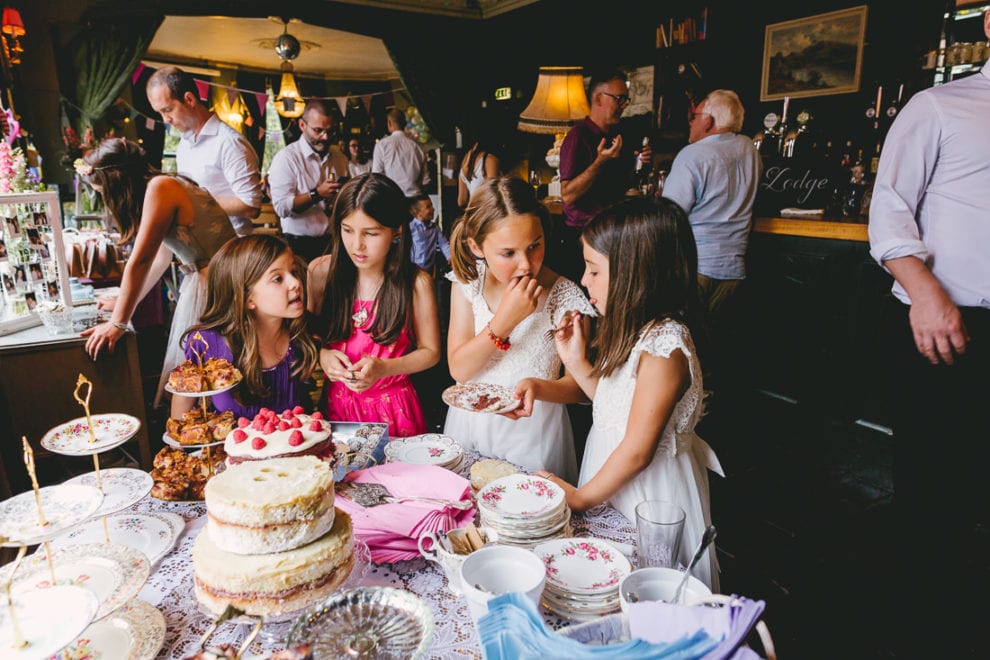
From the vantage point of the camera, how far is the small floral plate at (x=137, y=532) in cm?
129

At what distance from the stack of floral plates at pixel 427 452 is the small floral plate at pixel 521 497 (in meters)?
0.28

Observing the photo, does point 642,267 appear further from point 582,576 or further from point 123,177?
point 123,177

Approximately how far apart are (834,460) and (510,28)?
23.0 ft

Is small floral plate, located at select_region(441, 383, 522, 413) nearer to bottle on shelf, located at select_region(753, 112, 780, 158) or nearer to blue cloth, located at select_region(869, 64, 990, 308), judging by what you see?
blue cloth, located at select_region(869, 64, 990, 308)

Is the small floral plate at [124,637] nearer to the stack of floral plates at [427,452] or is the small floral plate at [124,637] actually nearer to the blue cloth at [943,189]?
the stack of floral plates at [427,452]

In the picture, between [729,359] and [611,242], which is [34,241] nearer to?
[611,242]

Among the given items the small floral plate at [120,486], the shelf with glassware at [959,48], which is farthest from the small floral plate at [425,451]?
the shelf with glassware at [959,48]

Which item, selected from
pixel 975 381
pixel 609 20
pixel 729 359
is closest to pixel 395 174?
pixel 609 20

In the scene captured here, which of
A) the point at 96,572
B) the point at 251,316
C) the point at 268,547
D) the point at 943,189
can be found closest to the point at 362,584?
the point at 268,547

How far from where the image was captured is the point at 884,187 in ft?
7.09

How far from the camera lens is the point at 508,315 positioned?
2002 mm

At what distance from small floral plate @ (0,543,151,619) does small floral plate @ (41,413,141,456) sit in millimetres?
273

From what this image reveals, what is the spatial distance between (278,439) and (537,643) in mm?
816

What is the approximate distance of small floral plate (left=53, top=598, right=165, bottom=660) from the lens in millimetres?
958
